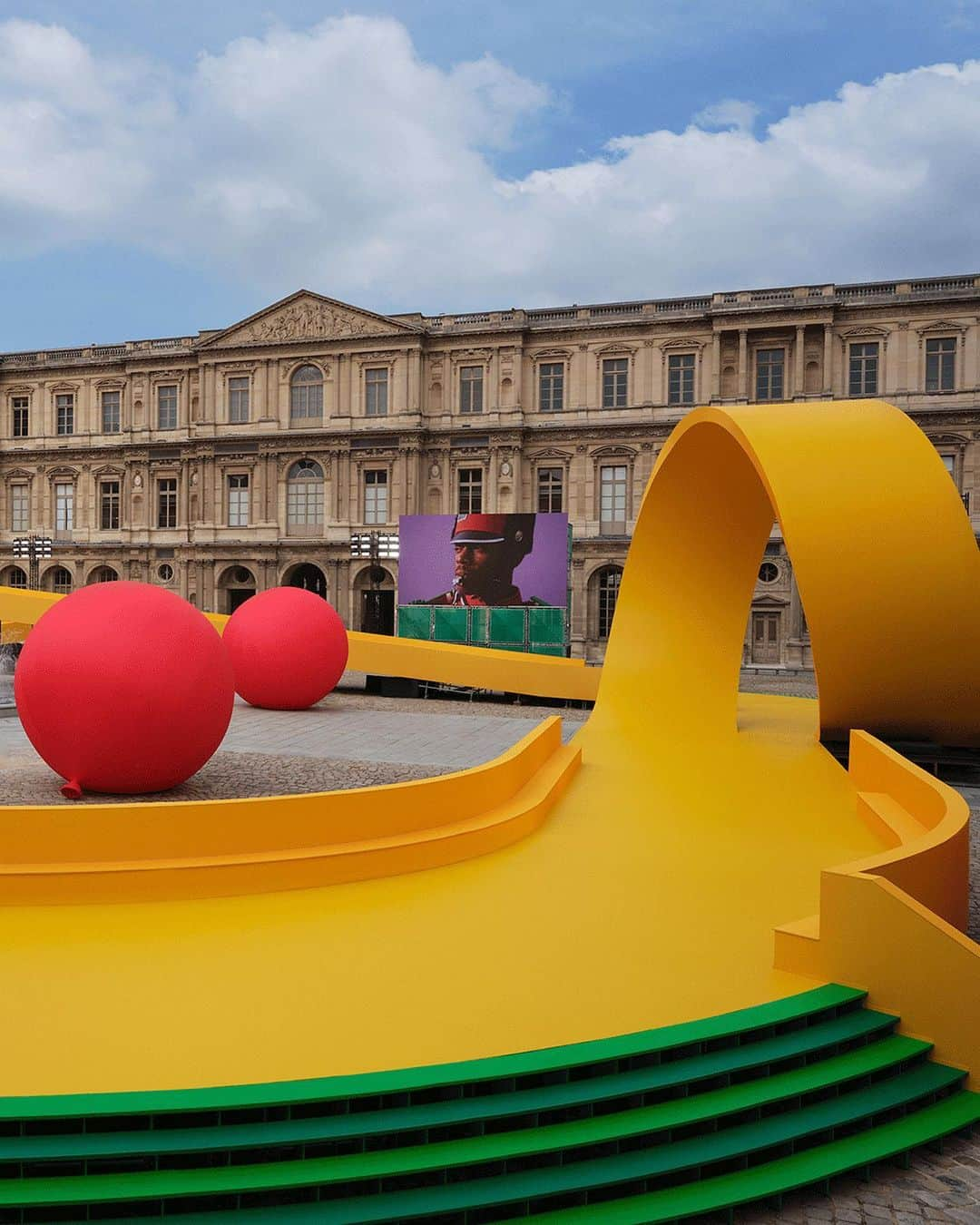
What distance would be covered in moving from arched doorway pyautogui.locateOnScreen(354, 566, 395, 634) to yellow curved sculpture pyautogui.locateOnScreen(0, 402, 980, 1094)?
31491mm

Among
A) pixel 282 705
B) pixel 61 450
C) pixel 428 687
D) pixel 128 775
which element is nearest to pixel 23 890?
pixel 128 775

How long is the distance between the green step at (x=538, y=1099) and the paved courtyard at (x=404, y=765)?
20.7 inches

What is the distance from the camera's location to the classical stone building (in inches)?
1507

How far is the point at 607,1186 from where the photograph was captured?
12.0ft

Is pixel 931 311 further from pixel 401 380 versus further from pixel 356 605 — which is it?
pixel 356 605

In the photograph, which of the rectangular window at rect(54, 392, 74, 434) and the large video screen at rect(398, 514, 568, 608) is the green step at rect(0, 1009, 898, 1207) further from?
the rectangular window at rect(54, 392, 74, 434)

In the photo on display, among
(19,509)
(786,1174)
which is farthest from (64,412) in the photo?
(786,1174)

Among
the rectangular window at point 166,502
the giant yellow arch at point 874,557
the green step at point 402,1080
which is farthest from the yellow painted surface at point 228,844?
the rectangular window at point 166,502

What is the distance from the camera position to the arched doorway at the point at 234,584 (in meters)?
45.4

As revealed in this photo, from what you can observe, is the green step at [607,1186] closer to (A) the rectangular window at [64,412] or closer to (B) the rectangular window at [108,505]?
(B) the rectangular window at [108,505]

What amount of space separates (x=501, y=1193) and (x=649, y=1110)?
0.74 metres

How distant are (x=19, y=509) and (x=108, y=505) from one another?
5200 millimetres

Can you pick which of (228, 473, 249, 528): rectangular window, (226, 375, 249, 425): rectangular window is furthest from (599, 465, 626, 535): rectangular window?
(226, 375, 249, 425): rectangular window

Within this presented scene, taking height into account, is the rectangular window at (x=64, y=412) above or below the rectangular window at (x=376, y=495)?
above
